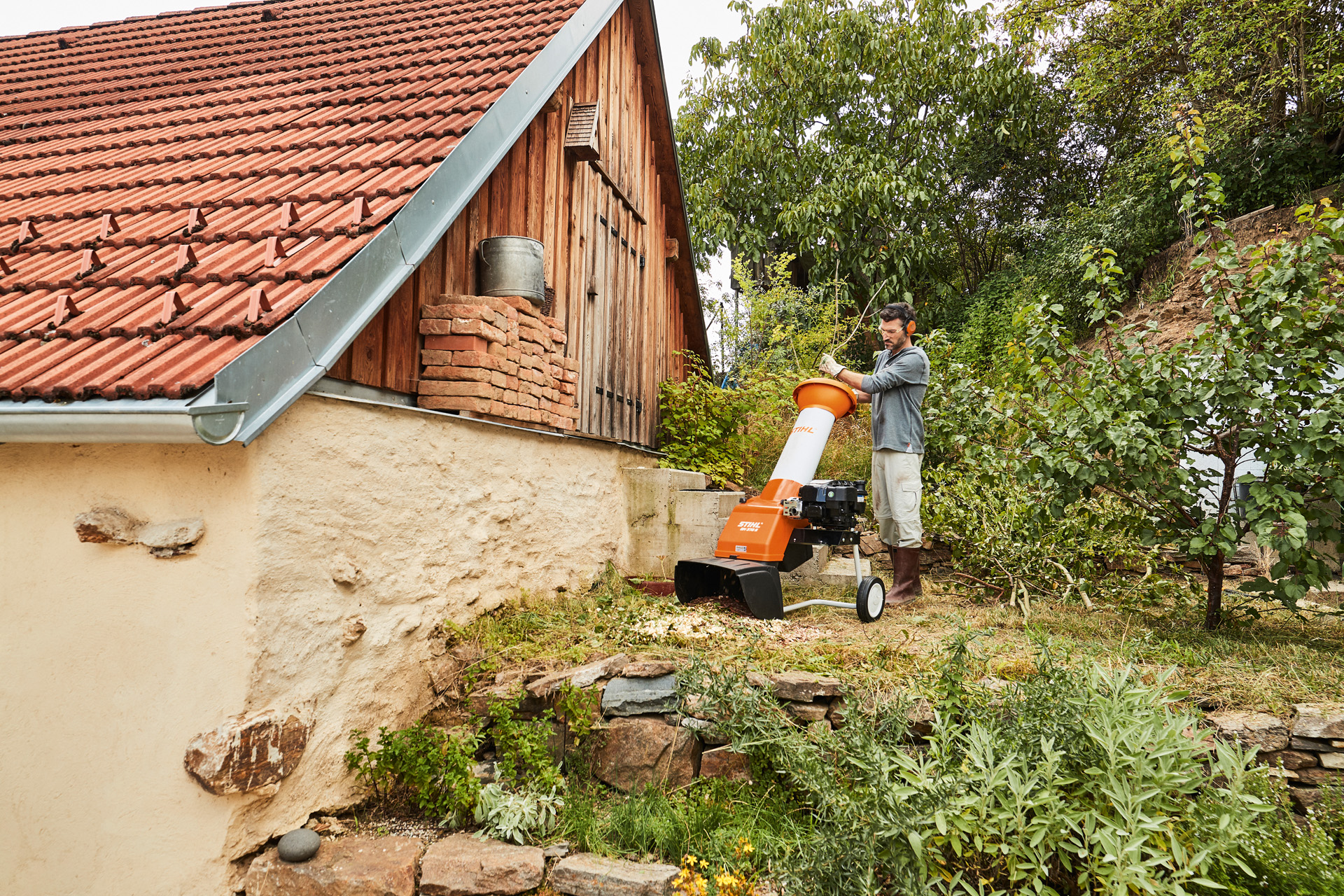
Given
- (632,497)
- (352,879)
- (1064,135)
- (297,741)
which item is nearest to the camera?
(352,879)

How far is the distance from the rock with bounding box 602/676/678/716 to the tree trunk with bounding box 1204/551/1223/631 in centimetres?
308

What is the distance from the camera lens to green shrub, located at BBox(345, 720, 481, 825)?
301 cm

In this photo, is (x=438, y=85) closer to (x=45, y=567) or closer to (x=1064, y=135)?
(x=45, y=567)

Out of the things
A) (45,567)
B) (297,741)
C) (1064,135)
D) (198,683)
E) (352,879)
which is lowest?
(352,879)

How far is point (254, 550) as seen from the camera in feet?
8.66

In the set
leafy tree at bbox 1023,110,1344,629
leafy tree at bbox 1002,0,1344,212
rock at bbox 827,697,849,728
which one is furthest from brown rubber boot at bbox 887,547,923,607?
leafy tree at bbox 1002,0,1344,212

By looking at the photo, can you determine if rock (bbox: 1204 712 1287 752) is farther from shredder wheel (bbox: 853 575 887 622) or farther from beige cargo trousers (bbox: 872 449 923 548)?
beige cargo trousers (bbox: 872 449 923 548)

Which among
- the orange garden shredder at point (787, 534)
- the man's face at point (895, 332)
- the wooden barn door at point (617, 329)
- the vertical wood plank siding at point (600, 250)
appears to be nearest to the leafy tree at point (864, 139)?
the vertical wood plank siding at point (600, 250)

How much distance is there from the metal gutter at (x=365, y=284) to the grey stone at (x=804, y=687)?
7.48 feet

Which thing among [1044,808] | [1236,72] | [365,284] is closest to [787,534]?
[1044,808]

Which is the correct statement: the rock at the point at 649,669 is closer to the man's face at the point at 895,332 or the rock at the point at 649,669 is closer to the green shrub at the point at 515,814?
the green shrub at the point at 515,814

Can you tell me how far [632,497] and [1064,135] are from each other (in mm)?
14197

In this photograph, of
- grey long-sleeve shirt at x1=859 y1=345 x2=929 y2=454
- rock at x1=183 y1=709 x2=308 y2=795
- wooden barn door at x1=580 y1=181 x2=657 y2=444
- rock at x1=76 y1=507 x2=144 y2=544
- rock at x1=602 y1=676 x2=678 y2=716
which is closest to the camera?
rock at x1=183 y1=709 x2=308 y2=795

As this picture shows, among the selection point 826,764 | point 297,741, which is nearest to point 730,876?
point 826,764
